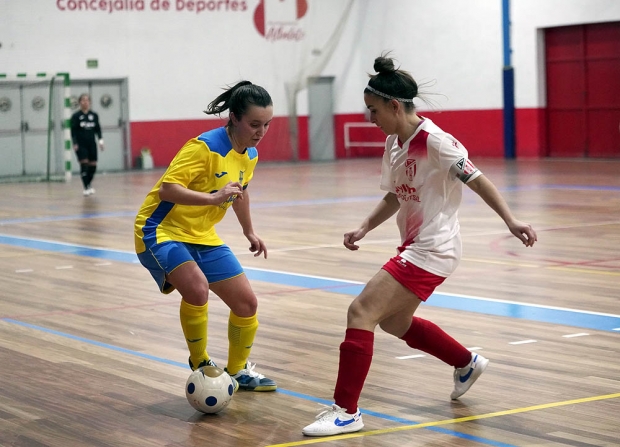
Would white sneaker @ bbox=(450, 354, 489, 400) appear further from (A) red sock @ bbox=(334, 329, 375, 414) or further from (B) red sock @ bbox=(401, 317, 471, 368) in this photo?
(A) red sock @ bbox=(334, 329, 375, 414)

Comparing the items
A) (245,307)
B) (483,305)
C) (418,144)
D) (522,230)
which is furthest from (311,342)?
(522,230)

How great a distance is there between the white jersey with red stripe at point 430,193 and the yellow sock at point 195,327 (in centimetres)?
115

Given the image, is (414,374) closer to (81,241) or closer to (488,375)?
(488,375)

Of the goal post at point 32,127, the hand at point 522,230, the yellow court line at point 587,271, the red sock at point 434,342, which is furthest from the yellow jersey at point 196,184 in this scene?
the goal post at point 32,127

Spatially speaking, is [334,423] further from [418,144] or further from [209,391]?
[418,144]

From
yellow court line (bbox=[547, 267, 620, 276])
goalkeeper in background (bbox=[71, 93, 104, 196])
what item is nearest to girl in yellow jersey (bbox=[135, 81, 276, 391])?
yellow court line (bbox=[547, 267, 620, 276])

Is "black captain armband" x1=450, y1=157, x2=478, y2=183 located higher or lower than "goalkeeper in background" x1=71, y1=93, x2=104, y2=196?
lower

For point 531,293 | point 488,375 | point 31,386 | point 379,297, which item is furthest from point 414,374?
point 531,293

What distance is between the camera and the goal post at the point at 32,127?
25781 millimetres

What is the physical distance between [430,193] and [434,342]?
0.78 m

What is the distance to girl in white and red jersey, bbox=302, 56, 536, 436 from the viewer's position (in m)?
4.71

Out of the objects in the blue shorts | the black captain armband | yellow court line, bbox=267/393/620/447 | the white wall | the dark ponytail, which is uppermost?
the white wall

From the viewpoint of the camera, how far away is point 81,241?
13.1 m

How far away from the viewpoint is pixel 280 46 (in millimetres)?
29734
